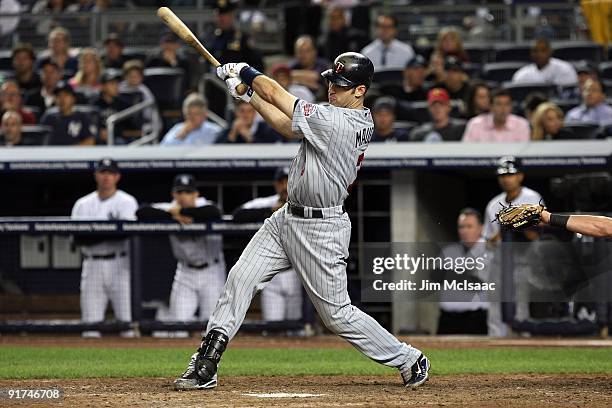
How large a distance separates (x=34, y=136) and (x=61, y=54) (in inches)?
97.1

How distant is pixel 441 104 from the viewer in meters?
12.3

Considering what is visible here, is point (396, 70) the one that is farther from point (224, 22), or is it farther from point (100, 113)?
point (100, 113)

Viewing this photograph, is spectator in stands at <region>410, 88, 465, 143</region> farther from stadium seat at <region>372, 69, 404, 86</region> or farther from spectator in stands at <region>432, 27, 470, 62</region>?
spectator in stands at <region>432, 27, 470, 62</region>

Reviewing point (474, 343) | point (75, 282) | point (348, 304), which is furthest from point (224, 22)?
point (348, 304)

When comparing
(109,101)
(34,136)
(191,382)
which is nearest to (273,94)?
(191,382)

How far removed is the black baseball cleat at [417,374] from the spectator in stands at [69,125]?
7.11m

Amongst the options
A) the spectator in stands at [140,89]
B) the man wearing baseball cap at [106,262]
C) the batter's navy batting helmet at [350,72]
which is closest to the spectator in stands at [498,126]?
the man wearing baseball cap at [106,262]

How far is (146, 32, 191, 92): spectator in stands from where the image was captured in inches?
592

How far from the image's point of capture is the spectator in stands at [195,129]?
12.6 m

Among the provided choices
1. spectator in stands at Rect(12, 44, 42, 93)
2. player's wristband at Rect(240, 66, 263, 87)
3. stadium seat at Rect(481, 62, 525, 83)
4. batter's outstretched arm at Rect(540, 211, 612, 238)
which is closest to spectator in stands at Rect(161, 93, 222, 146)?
spectator in stands at Rect(12, 44, 42, 93)

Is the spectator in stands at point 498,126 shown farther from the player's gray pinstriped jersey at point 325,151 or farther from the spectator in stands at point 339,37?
the player's gray pinstriped jersey at point 325,151

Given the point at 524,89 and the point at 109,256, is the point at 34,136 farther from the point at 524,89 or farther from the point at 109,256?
the point at 524,89

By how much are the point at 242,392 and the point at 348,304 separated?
730mm

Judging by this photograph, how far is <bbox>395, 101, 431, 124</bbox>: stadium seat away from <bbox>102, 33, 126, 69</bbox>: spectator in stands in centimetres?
392
